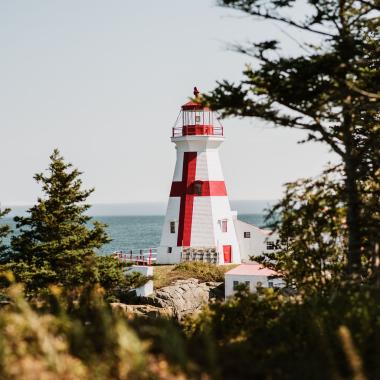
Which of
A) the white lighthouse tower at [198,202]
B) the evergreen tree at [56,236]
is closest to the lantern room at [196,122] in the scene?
the white lighthouse tower at [198,202]

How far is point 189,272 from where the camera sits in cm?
3747

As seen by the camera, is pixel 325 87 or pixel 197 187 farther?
pixel 197 187

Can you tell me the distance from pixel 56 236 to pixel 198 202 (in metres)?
17.4

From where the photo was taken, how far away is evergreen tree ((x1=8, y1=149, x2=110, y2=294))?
24125 millimetres

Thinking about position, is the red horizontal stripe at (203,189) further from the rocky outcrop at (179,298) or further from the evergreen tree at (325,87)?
the evergreen tree at (325,87)

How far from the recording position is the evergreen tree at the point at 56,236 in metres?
24.1

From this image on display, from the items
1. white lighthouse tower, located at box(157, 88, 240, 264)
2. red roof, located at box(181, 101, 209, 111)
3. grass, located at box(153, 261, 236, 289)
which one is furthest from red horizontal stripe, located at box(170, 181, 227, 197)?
red roof, located at box(181, 101, 209, 111)

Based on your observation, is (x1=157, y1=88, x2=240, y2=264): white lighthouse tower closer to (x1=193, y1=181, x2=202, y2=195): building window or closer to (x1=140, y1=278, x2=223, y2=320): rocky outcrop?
(x1=193, y1=181, x2=202, y2=195): building window

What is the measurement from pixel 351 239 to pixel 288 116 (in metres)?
3.12

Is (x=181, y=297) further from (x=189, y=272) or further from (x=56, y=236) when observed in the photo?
(x=56, y=236)

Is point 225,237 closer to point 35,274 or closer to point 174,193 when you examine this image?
point 174,193

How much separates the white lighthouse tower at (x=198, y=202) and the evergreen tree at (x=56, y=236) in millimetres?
15181

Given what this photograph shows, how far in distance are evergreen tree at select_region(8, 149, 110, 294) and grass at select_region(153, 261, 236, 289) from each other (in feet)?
35.1

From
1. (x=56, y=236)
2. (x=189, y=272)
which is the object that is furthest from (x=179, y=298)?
(x=56, y=236)
